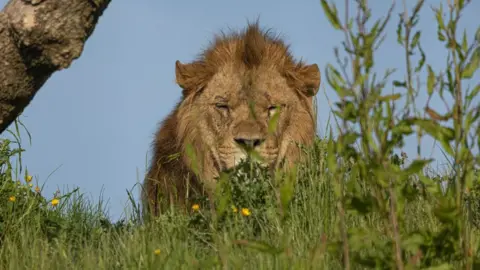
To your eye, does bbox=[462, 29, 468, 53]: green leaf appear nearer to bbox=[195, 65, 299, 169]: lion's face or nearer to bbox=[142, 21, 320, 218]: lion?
bbox=[195, 65, 299, 169]: lion's face

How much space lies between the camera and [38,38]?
4.57 m

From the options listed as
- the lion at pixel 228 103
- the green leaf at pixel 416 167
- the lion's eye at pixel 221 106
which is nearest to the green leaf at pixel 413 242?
the green leaf at pixel 416 167

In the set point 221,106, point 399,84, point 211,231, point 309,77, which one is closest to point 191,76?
point 221,106

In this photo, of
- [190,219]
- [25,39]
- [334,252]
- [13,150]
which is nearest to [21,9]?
[25,39]

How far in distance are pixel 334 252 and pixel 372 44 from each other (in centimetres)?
74

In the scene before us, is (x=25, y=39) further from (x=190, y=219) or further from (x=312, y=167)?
(x=312, y=167)

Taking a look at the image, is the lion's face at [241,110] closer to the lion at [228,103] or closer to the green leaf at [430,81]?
the lion at [228,103]

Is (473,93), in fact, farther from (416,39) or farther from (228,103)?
(228,103)

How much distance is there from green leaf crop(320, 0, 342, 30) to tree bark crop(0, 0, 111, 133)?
192cm

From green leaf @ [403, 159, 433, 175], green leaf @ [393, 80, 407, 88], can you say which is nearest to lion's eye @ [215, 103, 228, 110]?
green leaf @ [393, 80, 407, 88]

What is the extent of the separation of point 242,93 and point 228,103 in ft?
0.42

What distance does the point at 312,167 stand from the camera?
575 centimetres

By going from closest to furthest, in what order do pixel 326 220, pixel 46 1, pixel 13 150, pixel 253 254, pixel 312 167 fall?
1. pixel 253 254
2. pixel 46 1
3. pixel 326 220
4. pixel 312 167
5. pixel 13 150

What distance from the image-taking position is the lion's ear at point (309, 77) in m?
6.84
